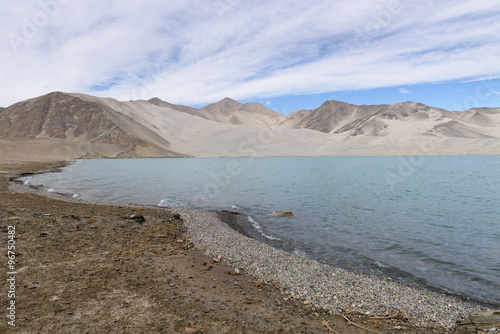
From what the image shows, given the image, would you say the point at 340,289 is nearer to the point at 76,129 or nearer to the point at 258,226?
the point at 258,226

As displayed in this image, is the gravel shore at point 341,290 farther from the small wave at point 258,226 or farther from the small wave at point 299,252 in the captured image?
the small wave at point 258,226

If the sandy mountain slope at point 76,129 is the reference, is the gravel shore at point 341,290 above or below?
below

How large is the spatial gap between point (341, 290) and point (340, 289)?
7cm

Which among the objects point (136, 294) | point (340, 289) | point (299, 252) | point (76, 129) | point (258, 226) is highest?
point (76, 129)

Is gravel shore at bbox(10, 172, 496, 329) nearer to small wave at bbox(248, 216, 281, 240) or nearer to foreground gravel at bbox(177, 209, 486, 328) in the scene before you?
foreground gravel at bbox(177, 209, 486, 328)

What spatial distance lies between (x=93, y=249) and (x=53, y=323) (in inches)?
169

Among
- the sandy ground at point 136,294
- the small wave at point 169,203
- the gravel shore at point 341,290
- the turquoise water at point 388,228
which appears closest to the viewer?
the sandy ground at point 136,294

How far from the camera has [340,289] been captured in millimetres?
7367

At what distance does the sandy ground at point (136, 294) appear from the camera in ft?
17.2

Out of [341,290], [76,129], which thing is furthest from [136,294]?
[76,129]

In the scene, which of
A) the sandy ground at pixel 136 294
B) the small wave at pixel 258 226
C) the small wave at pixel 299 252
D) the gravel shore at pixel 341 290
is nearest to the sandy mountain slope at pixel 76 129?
the small wave at pixel 258 226

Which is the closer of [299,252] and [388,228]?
[299,252]

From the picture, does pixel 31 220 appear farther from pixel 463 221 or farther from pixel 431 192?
pixel 431 192

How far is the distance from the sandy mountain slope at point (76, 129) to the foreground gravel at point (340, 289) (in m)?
137
